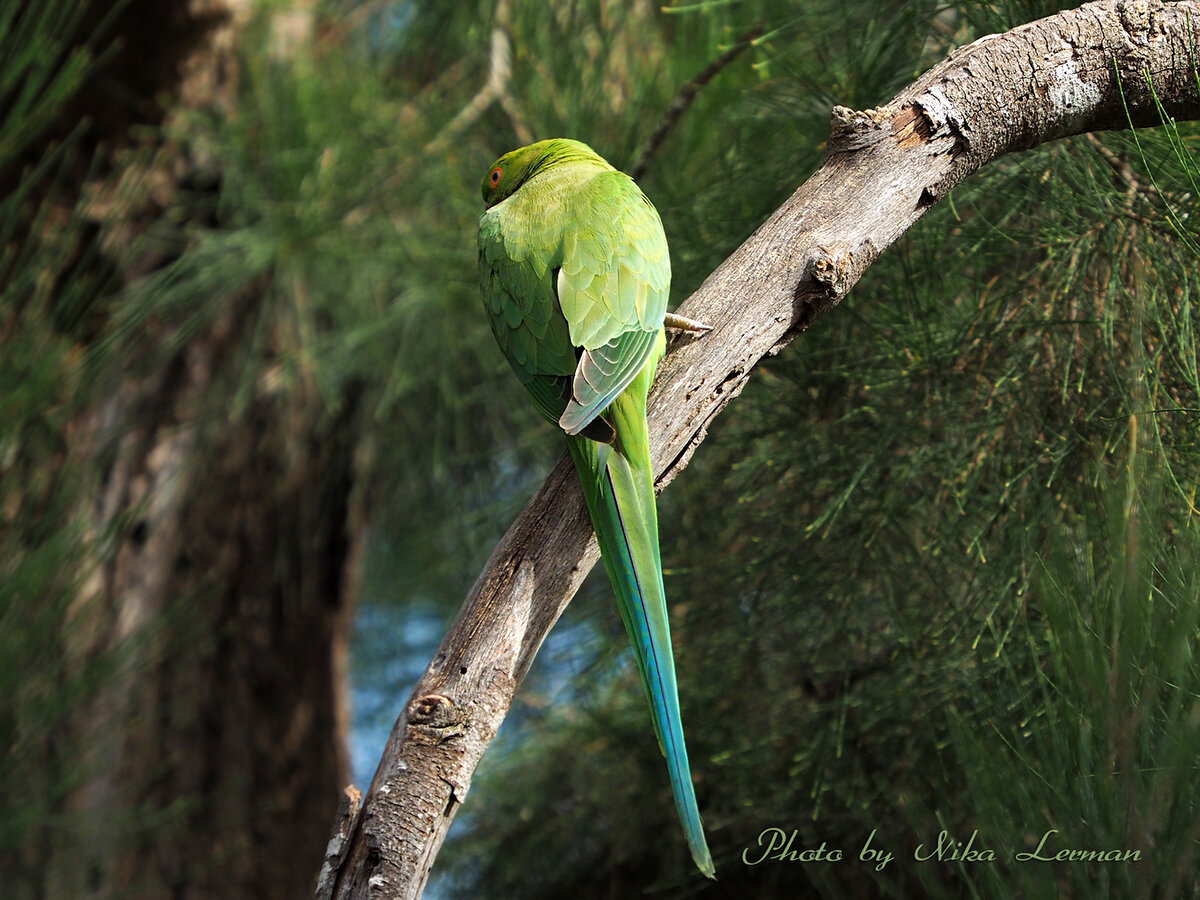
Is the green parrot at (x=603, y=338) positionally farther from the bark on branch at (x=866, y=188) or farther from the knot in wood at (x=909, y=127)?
the knot in wood at (x=909, y=127)

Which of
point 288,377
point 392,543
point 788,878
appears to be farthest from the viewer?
point 392,543

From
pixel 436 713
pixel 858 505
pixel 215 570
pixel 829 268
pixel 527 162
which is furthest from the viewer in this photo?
pixel 215 570

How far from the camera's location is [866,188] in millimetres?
931

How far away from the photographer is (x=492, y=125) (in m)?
2.10

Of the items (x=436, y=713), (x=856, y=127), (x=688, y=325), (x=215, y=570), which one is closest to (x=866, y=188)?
(x=856, y=127)

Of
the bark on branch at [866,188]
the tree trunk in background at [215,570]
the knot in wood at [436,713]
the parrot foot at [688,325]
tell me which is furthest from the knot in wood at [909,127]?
the tree trunk in background at [215,570]

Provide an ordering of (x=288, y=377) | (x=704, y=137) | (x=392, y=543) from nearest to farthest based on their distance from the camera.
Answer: (x=704, y=137)
(x=288, y=377)
(x=392, y=543)

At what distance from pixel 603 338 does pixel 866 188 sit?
12.3 inches

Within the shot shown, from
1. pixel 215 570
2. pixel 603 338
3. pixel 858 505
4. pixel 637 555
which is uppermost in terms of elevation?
pixel 603 338

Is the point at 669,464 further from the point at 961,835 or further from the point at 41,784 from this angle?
the point at 41,784

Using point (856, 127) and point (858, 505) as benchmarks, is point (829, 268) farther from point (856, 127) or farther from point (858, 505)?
point (858, 505)

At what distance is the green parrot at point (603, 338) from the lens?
92 centimetres

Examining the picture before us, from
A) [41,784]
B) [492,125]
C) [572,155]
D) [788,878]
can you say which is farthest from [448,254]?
[788,878]

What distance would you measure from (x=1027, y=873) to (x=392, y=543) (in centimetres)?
238
